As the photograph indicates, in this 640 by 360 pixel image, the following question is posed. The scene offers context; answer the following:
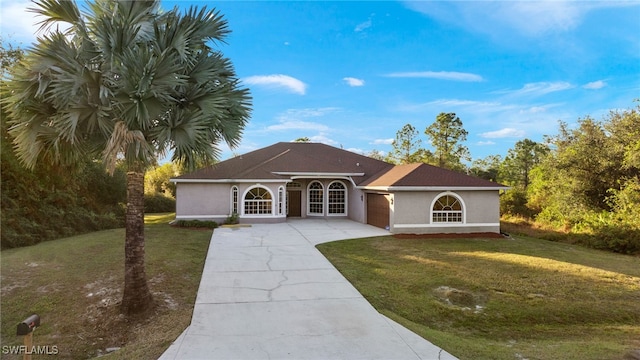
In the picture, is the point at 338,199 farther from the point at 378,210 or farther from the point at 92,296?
the point at 92,296

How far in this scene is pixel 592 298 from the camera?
25.9 ft

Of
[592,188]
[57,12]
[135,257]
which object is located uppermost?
[57,12]

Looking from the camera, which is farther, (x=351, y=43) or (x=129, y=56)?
(x=351, y=43)

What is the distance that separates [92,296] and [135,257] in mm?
1787

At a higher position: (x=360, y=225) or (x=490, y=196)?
(x=490, y=196)

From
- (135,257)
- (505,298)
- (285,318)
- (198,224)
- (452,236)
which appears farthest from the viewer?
(198,224)

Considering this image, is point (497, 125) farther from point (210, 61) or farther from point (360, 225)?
point (210, 61)

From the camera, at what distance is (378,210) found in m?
18.6

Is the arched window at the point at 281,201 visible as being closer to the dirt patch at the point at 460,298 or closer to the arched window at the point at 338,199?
the arched window at the point at 338,199

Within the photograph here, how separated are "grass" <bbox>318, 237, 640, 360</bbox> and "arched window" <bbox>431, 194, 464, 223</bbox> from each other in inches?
175

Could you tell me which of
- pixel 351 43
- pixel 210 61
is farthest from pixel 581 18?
pixel 210 61

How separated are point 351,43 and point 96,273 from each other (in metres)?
15.5

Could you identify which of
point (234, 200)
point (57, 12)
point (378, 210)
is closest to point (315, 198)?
point (378, 210)

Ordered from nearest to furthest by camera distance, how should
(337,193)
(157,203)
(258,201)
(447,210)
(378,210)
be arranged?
(447,210), (378,210), (258,201), (337,193), (157,203)
